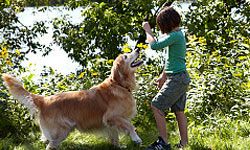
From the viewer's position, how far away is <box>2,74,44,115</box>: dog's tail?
5055 millimetres

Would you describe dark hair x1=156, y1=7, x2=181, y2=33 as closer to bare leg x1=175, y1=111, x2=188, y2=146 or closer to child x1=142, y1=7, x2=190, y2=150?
child x1=142, y1=7, x2=190, y2=150

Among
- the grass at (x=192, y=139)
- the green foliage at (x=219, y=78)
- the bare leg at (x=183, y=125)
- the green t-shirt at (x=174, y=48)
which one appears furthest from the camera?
the green foliage at (x=219, y=78)

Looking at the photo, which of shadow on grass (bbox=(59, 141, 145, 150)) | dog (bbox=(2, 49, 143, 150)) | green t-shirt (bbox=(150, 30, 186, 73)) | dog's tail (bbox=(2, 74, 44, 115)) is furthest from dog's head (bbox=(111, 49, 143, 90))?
dog's tail (bbox=(2, 74, 44, 115))

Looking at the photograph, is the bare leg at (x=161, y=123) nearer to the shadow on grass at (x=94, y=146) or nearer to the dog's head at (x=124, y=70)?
the shadow on grass at (x=94, y=146)

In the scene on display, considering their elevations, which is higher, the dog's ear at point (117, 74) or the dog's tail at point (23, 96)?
the dog's ear at point (117, 74)

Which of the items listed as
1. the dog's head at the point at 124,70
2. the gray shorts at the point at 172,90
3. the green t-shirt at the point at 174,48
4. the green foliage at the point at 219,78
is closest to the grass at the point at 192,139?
the green foliage at the point at 219,78

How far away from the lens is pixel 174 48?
4.40 metres

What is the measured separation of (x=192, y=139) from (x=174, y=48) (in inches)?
45.5

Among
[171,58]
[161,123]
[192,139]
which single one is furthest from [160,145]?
[171,58]

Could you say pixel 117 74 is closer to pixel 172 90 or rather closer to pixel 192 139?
pixel 172 90

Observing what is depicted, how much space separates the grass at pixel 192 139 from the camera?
4530mm

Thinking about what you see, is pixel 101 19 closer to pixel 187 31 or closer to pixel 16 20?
pixel 187 31

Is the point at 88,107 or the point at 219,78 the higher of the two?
the point at 219,78

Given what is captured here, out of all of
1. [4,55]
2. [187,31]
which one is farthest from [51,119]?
[187,31]
